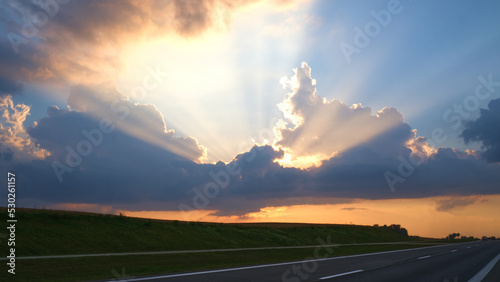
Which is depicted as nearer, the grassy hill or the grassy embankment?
→ the grassy embankment

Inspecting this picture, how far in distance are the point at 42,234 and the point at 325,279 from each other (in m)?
31.1

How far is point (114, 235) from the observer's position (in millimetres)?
41625

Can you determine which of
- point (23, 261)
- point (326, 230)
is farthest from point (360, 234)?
point (23, 261)

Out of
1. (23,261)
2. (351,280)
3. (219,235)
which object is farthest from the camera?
(219,235)

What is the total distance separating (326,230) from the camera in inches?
3314

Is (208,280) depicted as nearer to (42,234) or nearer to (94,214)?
(42,234)

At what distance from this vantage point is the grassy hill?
3397 centimetres

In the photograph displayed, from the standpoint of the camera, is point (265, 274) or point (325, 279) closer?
point (325, 279)

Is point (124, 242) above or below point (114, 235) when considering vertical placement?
below

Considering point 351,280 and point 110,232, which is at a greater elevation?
point 110,232

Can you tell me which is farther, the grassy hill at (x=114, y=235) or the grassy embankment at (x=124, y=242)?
the grassy hill at (x=114, y=235)

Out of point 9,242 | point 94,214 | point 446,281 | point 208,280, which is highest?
point 94,214

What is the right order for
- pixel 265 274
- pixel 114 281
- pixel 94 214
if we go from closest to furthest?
pixel 114 281 < pixel 265 274 < pixel 94 214

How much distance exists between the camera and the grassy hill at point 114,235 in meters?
34.0
